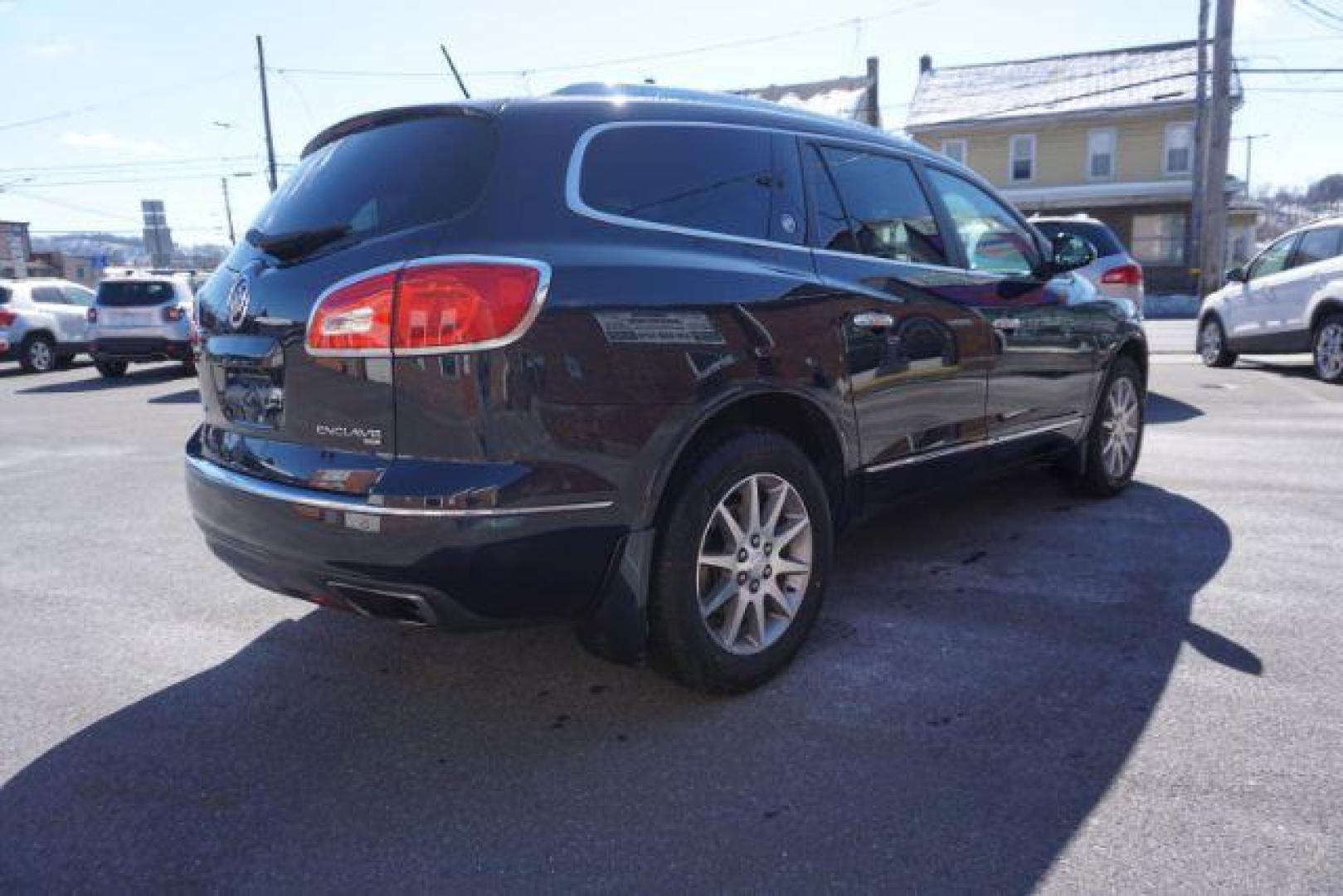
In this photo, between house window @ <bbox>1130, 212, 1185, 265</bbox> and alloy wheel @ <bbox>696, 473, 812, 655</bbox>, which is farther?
house window @ <bbox>1130, 212, 1185, 265</bbox>

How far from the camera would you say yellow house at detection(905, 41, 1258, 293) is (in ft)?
102

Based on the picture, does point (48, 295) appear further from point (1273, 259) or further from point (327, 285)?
point (1273, 259)

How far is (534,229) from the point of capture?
8.55 feet

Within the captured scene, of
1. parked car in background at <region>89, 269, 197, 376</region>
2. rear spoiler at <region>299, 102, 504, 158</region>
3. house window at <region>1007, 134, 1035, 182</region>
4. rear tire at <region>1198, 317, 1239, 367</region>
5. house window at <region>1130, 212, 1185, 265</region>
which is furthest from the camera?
house window at <region>1007, 134, 1035, 182</region>

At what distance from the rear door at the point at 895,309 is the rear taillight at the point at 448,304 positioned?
125cm

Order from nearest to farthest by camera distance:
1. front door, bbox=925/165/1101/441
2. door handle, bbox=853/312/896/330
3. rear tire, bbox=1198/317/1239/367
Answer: door handle, bbox=853/312/896/330 → front door, bbox=925/165/1101/441 → rear tire, bbox=1198/317/1239/367

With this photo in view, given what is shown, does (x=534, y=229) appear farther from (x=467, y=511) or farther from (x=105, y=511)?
(x=105, y=511)

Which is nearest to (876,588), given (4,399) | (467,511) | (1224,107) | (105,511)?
(467,511)

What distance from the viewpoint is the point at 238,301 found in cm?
295

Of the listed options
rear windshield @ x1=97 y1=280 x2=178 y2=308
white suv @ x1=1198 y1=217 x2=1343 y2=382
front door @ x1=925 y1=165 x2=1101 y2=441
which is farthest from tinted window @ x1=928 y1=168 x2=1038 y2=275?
rear windshield @ x1=97 y1=280 x2=178 y2=308

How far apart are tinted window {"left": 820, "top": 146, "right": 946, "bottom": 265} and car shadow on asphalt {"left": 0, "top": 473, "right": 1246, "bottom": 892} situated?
1412 millimetres

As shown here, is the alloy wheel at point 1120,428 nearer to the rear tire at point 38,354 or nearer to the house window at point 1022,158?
the rear tire at point 38,354

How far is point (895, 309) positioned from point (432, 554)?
79.4 inches

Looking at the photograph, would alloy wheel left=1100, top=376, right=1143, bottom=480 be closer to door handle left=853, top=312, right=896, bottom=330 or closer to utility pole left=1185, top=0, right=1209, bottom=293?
door handle left=853, top=312, right=896, bottom=330
